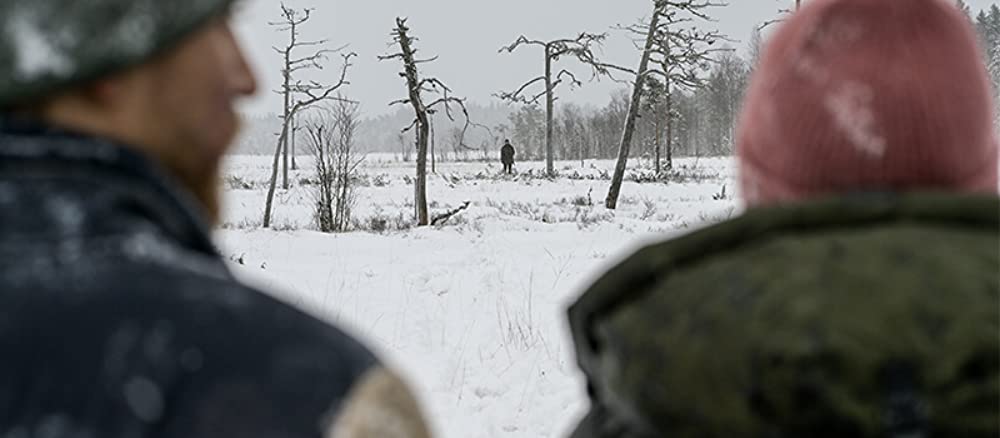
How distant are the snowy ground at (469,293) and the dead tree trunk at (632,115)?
1228 millimetres

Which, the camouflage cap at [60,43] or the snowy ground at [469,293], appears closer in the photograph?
the camouflage cap at [60,43]

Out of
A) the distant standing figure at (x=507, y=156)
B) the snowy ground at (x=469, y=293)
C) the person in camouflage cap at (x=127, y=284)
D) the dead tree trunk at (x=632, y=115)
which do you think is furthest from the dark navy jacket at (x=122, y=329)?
the distant standing figure at (x=507, y=156)

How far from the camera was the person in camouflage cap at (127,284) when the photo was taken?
1.87 feet

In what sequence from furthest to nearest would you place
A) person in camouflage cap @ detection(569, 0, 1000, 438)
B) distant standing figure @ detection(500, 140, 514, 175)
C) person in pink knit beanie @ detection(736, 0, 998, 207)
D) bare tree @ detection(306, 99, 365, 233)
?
1. distant standing figure @ detection(500, 140, 514, 175)
2. bare tree @ detection(306, 99, 365, 233)
3. person in pink knit beanie @ detection(736, 0, 998, 207)
4. person in camouflage cap @ detection(569, 0, 1000, 438)

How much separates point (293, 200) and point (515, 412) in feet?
68.9

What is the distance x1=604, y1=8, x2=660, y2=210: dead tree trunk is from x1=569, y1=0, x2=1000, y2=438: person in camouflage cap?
52.9 feet

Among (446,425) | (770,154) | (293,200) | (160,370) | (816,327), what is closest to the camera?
(160,370)

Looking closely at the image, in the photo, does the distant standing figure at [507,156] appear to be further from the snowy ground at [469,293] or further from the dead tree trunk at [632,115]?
the snowy ground at [469,293]

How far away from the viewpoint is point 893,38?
92cm

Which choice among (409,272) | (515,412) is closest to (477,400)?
(515,412)

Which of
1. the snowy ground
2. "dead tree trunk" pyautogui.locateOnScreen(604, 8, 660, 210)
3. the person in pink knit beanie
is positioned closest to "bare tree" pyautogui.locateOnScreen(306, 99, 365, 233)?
the snowy ground

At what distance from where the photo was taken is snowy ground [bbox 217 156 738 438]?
4.95 m

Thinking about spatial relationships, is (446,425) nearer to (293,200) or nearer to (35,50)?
(35,50)

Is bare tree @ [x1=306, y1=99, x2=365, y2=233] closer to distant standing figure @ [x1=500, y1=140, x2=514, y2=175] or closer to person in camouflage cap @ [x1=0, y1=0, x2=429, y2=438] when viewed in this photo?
person in camouflage cap @ [x1=0, y1=0, x2=429, y2=438]
